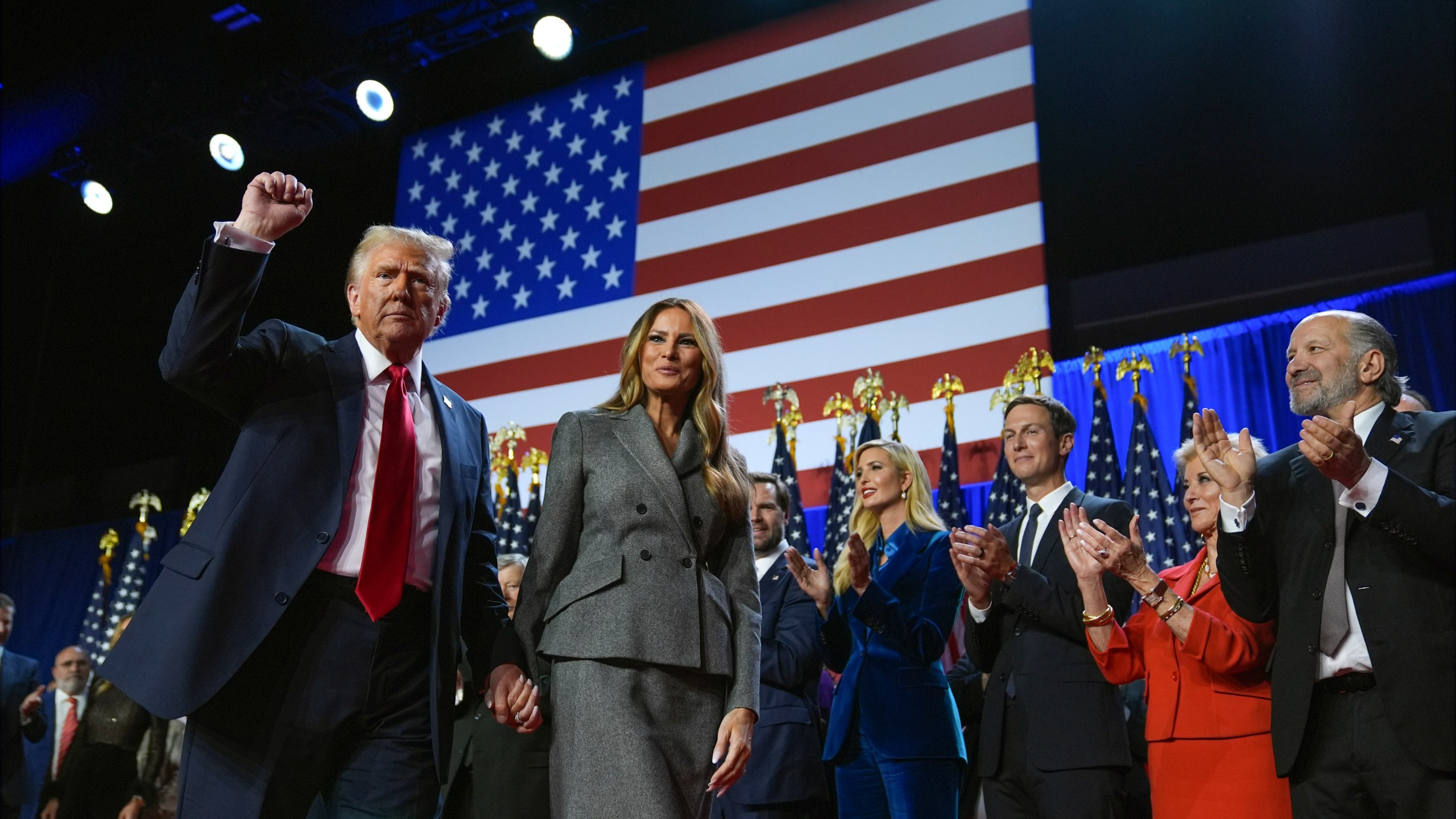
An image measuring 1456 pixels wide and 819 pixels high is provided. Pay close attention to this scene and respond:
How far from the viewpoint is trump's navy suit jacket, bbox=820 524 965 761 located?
338 cm

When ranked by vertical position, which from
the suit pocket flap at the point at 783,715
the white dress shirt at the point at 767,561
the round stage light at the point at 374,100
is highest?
the round stage light at the point at 374,100

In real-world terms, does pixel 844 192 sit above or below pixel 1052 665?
above

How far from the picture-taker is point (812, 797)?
144 inches

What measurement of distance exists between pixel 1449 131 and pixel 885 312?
9.07 feet

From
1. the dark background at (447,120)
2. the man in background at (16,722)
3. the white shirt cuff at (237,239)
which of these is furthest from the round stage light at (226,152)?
the white shirt cuff at (237,239)

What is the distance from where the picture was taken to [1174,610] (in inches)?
112

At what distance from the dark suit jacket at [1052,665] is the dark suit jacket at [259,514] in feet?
4.93

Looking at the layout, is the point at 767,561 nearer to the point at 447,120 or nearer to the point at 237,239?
the point at 237,239

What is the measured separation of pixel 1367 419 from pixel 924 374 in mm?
3685

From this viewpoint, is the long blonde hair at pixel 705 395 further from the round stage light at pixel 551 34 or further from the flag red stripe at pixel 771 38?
the flag red stripe at pixel 771 38

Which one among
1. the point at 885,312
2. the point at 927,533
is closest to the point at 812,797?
the point at 927,533

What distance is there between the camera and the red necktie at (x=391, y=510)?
2.11 meters

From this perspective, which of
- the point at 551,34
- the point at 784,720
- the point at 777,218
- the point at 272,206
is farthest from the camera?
the point at 777,218

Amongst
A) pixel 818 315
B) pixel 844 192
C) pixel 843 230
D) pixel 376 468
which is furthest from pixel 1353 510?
pixel 844 192
